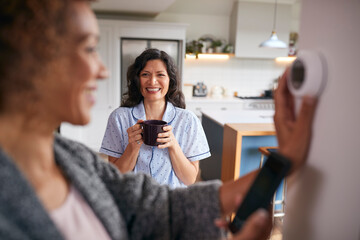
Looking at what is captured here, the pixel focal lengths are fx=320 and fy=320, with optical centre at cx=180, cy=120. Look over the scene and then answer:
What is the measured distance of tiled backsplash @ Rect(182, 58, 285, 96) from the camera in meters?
5.75

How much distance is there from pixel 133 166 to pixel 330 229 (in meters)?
1.02

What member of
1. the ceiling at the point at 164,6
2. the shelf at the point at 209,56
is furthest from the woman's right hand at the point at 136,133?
the shelf at the point at 209,56

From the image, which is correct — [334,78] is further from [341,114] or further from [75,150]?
[75,150]

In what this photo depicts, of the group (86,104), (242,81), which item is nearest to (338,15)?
(86,104)

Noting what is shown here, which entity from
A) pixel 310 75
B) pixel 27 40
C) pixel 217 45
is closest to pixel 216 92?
pixel 217 45

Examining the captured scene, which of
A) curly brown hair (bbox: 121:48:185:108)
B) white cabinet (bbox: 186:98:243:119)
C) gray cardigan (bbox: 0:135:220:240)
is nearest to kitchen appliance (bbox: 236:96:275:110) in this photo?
white cabinet (bbox: 186:98:243:119)

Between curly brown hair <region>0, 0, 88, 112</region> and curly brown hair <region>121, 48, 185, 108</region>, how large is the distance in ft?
3.66

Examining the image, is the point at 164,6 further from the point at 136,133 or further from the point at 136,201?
the point at 136,201

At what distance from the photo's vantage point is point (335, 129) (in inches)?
23.9

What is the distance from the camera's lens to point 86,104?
22.9 inches

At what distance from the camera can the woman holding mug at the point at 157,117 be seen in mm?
1542

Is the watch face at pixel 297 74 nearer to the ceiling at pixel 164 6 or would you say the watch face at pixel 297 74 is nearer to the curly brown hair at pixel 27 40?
the curly brown hair at pixel 27 40

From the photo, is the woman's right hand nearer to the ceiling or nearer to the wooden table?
the wooden table

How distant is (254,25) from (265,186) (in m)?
5.03
